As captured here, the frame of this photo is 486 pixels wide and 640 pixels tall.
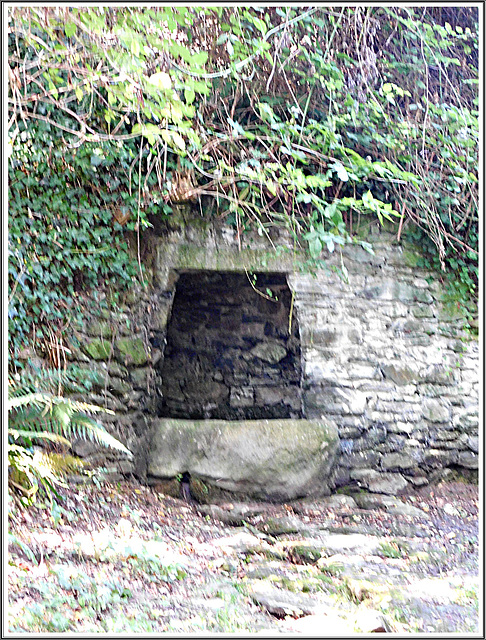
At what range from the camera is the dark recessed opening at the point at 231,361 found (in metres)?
5.75

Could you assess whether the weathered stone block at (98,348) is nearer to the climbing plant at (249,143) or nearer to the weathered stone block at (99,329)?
the weathered stone block at (99,329)

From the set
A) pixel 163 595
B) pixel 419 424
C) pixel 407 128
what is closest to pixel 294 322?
pixel 419 424

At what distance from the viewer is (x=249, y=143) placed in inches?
165

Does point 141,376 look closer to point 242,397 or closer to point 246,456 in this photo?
point 246,456

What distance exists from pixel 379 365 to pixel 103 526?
2.80m

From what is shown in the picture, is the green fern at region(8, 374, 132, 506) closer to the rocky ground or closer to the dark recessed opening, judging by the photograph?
the rocky ground

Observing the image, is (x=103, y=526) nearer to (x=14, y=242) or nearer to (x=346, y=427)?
(x=14, y=242)

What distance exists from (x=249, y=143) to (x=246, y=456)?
2501 millimetres

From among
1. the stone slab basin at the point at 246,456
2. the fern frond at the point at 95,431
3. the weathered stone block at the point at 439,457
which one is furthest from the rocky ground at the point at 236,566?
the weathered stone block at the point at 439,457

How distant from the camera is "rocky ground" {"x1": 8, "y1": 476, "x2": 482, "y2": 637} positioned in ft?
6.91

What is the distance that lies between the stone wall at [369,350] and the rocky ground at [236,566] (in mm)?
593

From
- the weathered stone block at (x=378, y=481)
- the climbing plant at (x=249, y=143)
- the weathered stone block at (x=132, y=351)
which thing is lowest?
the weathered stone block at (x=378, y=481)

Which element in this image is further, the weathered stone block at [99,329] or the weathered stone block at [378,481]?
the weathered stone block at [378,481]

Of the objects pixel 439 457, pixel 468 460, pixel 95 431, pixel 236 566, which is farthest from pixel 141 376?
pixel 468 460
